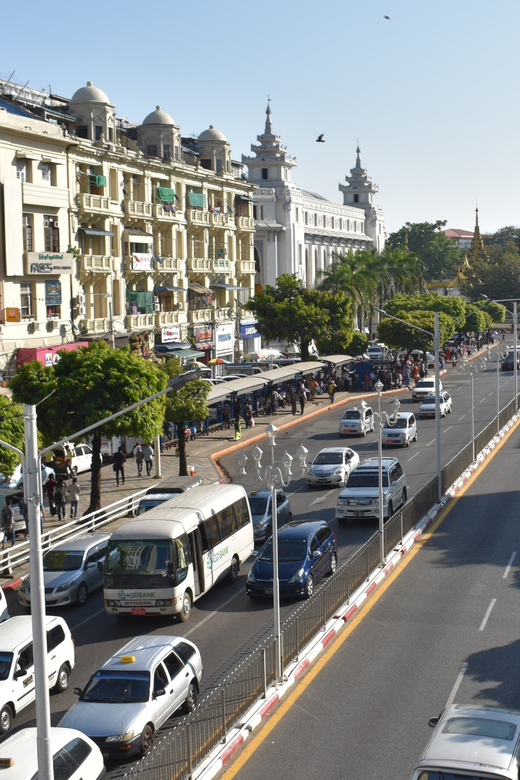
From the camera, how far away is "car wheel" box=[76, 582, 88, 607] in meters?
23.7

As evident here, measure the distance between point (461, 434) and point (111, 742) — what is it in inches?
1440

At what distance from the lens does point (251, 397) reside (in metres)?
56.3

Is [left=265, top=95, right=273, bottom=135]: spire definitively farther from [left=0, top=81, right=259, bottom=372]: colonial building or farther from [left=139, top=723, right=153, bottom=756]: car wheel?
[left=139, top=723, right=153, bottom=756]: car wheel

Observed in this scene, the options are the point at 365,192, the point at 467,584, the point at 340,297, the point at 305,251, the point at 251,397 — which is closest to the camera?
the point at 467,584

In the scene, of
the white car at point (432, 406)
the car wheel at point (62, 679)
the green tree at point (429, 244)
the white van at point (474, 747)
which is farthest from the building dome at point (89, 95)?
the green tree at point (429, 244)

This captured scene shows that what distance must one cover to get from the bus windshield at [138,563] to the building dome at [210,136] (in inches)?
2118

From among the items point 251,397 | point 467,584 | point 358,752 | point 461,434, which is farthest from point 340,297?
point 358,752

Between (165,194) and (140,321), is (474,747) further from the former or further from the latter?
(165,194)

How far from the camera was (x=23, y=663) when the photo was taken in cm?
1755

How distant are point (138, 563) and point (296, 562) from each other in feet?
12.2

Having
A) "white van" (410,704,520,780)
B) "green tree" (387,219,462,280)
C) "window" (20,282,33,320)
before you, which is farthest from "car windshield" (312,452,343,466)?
"green tree" (387,219,462,280)

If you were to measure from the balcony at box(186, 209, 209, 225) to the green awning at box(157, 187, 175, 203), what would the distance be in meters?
3.66

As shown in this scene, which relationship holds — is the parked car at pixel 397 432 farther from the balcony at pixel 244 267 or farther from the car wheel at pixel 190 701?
the balcony at pixel 244 267

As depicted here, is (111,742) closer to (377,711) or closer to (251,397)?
(377,711)
